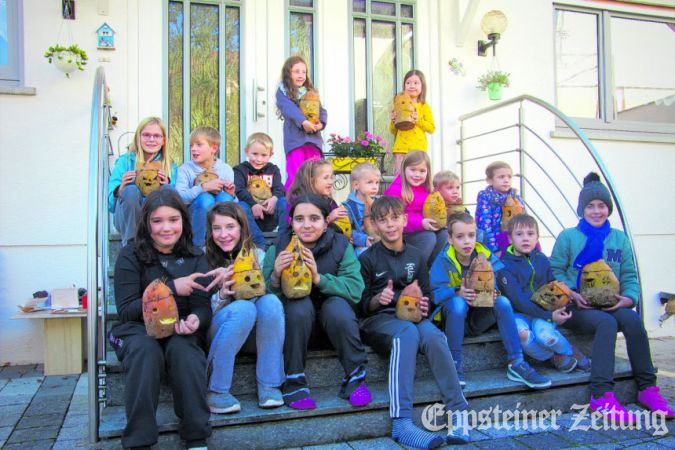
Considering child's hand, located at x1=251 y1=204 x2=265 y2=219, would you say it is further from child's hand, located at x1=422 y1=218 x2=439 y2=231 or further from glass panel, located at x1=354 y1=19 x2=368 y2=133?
glass panel, located at x1=354 y1=19 x2=368 y2=133

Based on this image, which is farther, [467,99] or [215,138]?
Result: [467,99]

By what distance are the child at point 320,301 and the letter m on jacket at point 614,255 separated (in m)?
1.79

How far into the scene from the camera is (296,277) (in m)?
2.75

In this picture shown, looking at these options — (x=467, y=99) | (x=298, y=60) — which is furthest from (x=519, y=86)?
(x=298, y=60)

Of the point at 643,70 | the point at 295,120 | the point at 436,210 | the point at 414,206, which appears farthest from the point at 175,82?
the point at 643,70

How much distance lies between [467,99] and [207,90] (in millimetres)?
2610

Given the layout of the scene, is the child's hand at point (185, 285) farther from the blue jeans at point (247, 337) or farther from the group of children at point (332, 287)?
the blue jeans at point (247, 337)

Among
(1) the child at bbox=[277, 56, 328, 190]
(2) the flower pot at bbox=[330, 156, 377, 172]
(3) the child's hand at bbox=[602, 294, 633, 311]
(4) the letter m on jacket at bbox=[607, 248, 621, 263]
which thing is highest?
(1) the child at bbox=[277, 56, 328, 190]

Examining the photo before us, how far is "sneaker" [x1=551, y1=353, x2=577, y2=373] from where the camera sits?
332 centimetres

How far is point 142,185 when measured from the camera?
3445mm

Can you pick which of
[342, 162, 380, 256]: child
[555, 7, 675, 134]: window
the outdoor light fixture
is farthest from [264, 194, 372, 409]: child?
[555, 7, 675, 134]: window

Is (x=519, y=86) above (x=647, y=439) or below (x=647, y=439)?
above

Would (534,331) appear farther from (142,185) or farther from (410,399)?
(142,185)

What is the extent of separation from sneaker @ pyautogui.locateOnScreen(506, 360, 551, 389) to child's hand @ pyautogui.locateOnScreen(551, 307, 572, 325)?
0.38m
